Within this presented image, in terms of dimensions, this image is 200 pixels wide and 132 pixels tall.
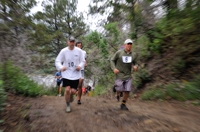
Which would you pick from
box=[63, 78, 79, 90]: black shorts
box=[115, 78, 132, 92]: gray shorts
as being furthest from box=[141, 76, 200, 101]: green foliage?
box=[63, 78, 79, 90]: black shorts

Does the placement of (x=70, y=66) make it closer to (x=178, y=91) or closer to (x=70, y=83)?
(x=70, y=83)

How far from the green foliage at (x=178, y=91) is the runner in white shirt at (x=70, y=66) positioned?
3035 mm

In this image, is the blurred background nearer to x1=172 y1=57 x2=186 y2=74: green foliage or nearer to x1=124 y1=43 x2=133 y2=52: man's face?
x1=172 y1=57 x2=186 y2=74: green foliage

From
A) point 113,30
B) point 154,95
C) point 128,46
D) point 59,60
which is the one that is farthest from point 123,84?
point 113,30

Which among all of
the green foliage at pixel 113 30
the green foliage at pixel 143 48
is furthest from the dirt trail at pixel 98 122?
the green foliage at pixel 113 30

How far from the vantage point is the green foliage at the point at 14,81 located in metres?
7.01

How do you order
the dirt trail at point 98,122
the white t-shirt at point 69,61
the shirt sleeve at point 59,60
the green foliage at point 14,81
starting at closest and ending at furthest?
1. the dirt trail at point 98,122
2. the shirt sleeve at point 59,60
3. the white t-shirt at point 69,61
4. the green foliage at point 14,81

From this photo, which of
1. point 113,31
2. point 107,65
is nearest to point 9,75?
point 113,31

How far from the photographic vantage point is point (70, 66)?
5.71 metres

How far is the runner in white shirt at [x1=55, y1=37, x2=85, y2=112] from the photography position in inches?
221

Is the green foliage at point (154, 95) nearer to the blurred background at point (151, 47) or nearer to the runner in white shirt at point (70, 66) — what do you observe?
the blurred background at point (151, 47)

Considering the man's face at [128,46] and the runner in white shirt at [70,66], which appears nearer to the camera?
the runner in white shirt at [70,66]

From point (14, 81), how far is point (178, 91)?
220 inches

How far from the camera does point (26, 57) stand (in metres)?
9.07
